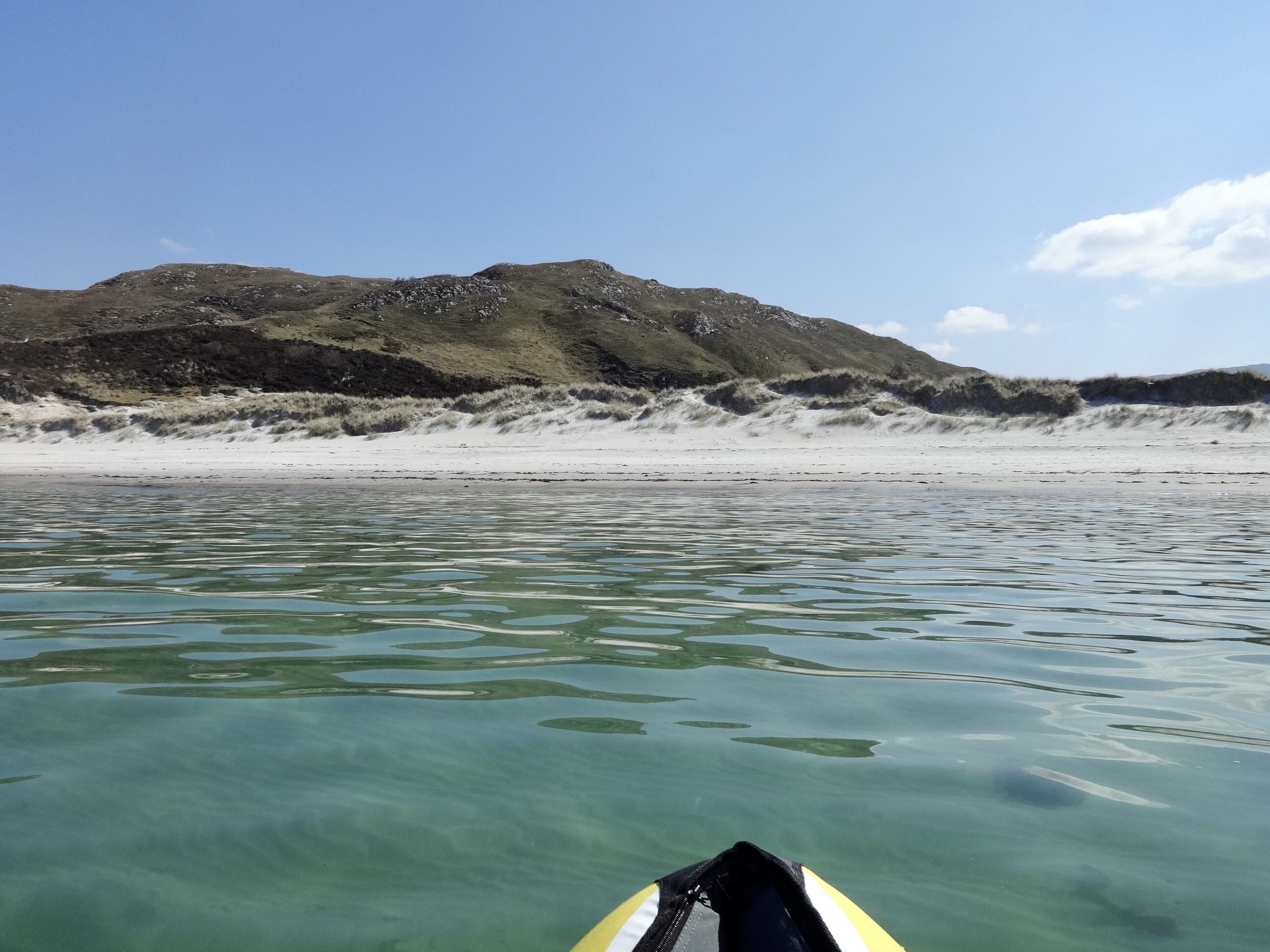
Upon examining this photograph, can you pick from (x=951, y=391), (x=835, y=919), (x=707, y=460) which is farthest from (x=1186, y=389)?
(x=835, y=919)

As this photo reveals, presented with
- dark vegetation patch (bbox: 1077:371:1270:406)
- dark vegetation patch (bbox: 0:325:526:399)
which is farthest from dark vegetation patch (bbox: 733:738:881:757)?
dark vegetation patch (bbox: 0:325:526:399)

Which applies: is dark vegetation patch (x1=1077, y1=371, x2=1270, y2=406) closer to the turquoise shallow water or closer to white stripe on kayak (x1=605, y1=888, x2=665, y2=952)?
the turquoise shallow water

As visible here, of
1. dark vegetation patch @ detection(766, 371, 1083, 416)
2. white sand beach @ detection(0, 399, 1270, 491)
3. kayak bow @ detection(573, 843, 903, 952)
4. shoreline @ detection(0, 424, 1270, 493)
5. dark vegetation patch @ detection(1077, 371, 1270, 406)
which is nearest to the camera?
kayak bow @ detection(573, 843, 903, 952)

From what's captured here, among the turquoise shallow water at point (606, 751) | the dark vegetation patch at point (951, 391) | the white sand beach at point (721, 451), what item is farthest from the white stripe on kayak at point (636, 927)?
the dark vegetation patch at point (951, 391)

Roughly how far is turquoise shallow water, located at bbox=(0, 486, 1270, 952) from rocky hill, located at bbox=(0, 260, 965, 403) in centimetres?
2419

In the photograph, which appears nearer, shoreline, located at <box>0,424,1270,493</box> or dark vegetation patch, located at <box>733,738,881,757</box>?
dark vegetation patch, located at <box>733,738,881,757</box>

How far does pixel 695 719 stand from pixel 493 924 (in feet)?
4.64

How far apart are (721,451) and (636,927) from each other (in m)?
22.2

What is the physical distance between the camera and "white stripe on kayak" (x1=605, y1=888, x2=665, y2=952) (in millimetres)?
1250

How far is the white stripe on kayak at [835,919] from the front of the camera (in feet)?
4.10

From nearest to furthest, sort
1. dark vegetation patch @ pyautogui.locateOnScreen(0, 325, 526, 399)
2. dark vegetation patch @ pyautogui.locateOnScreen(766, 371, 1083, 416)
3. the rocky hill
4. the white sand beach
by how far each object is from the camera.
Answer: the white sand beach → dark vegetation patch @ pyautogui.locateOnScreen(766, 371, 1083, 416) → dark vegetation patch @ pyautogui.locateOnScreen(0, 325, 526, 399) → the rocky hill

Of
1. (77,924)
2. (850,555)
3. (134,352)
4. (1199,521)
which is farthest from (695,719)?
(134,352)

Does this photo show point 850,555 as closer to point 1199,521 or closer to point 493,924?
point 1199,521

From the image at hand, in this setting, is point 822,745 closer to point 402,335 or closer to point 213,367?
point 213,367
